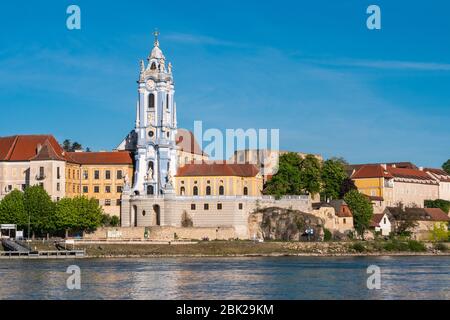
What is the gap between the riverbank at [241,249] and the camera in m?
89.4

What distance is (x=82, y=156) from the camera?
107250mm

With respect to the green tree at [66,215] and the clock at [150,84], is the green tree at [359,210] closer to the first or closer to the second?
the clock at [150,84]

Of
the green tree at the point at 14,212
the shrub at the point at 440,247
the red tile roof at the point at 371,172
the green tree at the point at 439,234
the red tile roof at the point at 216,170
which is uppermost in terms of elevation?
the red tile roof at the point at 371,172

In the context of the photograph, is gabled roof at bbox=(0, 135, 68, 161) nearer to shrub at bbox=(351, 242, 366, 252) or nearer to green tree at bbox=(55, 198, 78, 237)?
green tree at bbox=(55, 198, 78, 237)

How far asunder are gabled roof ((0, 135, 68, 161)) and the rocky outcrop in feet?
68.8

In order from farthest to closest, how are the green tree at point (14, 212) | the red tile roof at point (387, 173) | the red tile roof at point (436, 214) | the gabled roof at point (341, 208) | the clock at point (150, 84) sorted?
the red tile roof at point (387, 173) → the red tile roof at point (436, 214) → the gabled roof at point (341, 208) → the clock at point (150, 84) → the green tree at point (14, 212)

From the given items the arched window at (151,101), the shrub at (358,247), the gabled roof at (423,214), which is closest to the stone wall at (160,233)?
the shrub at (358,247)

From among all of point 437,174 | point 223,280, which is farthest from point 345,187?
point 223,280

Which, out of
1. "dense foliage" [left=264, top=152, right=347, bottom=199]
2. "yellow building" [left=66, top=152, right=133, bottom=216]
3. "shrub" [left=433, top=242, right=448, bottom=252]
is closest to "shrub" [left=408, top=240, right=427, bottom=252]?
"shrub" [left=433, top=242, right=448, bottom=252]

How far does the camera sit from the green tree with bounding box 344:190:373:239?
359 feet

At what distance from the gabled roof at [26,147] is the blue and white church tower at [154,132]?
8.21 meters

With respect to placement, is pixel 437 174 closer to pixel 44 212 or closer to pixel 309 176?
pixel 309 176
